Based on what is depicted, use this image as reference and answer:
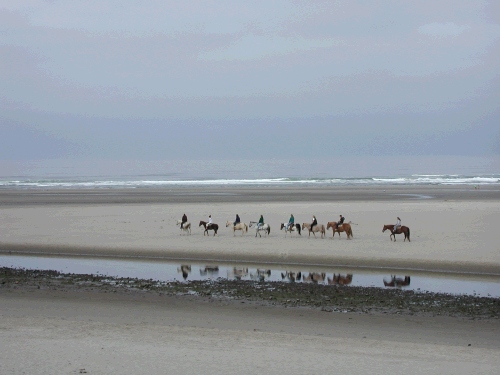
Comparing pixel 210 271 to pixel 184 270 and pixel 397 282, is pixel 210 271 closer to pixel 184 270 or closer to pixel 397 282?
pixel 184 270

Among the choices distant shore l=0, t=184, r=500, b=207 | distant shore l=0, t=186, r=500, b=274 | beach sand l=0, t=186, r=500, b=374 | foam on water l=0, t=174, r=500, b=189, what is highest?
foam on water l=0, t=174, r=500, b=189

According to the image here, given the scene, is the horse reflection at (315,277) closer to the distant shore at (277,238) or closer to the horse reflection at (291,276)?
the horse reflection at (291,276)

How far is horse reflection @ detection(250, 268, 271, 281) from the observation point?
621 inches

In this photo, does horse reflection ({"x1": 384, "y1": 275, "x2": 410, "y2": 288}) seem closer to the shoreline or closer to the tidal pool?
the tidal pool

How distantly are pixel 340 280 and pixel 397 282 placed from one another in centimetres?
153

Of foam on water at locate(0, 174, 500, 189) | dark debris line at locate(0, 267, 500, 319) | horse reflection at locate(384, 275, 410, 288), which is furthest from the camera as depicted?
foam on water at locate(0, 174, 500, 189)

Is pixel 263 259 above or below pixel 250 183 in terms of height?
below

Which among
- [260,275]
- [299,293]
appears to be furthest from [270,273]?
[299,293]

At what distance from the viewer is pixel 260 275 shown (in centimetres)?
1631

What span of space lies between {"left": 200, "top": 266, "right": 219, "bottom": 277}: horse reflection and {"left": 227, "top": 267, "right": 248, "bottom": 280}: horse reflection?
42cm

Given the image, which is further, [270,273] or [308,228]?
[308,228]

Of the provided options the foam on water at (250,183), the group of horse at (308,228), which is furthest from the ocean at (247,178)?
the group of horse at (308,228)

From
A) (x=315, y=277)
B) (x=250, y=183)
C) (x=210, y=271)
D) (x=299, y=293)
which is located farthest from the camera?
(x=250, y=183)

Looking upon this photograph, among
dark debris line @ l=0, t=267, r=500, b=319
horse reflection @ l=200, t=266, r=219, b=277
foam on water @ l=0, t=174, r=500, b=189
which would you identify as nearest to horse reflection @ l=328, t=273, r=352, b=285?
dark debris line @ l=0, t=267, r=500, b=319
